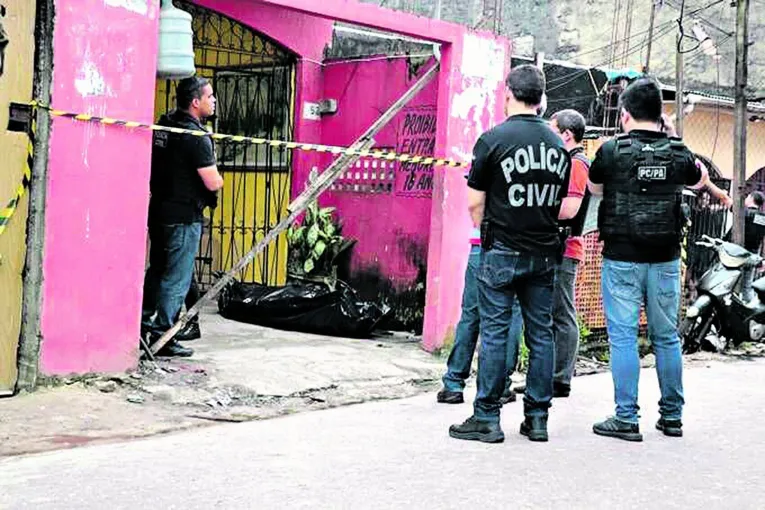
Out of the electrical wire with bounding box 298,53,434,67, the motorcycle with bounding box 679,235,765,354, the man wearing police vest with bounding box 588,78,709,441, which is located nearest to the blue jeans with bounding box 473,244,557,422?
the man wearing police vest with bounding box 588,78,709,441

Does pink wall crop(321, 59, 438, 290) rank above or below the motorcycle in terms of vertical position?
above

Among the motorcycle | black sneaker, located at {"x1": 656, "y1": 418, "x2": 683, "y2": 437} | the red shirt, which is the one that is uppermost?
the red shirt

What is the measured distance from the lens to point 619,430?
5328 mm

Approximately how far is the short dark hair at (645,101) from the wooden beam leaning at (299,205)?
2.58 meters

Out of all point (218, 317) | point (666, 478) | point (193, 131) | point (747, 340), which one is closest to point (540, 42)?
point (747, 340)

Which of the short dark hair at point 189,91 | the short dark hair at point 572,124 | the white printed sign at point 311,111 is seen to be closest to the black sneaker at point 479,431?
the short dark hair at point 572,124

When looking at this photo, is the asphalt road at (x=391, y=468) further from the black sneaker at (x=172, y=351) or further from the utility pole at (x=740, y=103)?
the utility pole at (x=740, y=103)

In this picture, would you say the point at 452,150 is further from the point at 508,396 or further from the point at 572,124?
the point at 508,396

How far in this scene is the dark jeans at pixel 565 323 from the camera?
6.41 metres

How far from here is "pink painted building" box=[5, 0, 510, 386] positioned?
18.5 feet

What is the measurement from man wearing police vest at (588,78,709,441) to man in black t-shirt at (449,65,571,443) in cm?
39

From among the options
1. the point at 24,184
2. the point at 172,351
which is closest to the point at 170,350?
the point at 172,351

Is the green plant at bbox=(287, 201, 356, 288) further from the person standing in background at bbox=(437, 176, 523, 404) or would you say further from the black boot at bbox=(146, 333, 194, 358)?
the person standing in background at bbox=(437, 176, 523, 404)

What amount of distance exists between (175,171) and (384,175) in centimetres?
277
